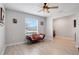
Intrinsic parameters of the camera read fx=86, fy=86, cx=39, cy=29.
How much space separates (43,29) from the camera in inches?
95.3

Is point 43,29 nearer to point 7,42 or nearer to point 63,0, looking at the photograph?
point 7,42

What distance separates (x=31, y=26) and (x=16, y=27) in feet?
1.39

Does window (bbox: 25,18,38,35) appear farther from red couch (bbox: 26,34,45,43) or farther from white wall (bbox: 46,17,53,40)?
white wall (bbox: 46,17,53,40)

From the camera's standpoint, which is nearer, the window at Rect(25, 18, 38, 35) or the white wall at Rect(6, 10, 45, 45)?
the white wall at Rect(6, 10, 45, 45)

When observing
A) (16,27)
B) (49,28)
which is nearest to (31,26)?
(16,27)

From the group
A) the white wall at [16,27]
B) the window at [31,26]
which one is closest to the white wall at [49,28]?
the white wall at [16,27]

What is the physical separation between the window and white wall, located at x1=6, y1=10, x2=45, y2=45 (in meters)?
0.09

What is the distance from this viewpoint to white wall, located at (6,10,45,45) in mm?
2013

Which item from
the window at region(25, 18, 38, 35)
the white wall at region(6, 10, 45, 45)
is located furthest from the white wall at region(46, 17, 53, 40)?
the window at region(25, 18, 38, 35)

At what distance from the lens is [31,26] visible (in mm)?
2143

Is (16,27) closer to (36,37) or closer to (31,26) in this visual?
(31,26)
